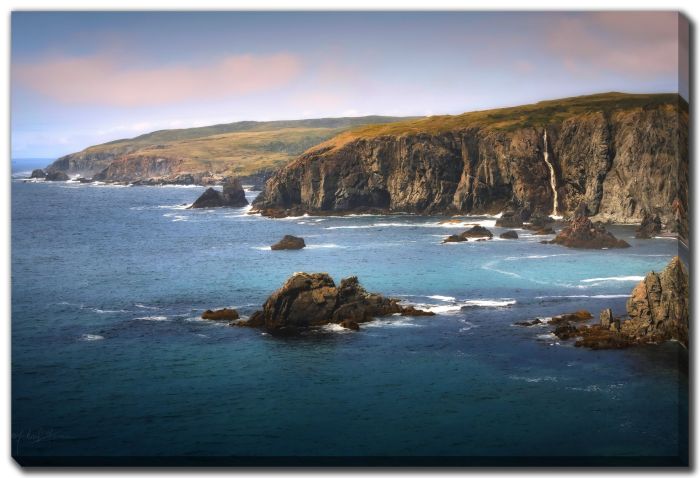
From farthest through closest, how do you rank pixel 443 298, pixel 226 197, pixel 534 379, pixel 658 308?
pixel 226 197
pixel 443 298
pixel 658 308
pixel 534 379

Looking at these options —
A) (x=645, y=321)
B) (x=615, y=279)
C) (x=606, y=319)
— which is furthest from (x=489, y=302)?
(x=615, y=279)

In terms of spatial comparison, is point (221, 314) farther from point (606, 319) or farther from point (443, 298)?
point (606, 319)

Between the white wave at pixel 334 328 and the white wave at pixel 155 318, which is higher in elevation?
the white wave at pixel 155 318

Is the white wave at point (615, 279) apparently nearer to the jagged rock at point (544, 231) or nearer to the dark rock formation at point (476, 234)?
the dark rock formation at point (476, 234)

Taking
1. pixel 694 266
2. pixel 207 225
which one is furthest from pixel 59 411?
pixel 207 225

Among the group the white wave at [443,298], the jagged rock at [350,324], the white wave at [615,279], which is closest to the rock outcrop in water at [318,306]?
the jagged rock at [350,324]

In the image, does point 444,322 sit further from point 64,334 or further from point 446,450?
point 64,334
